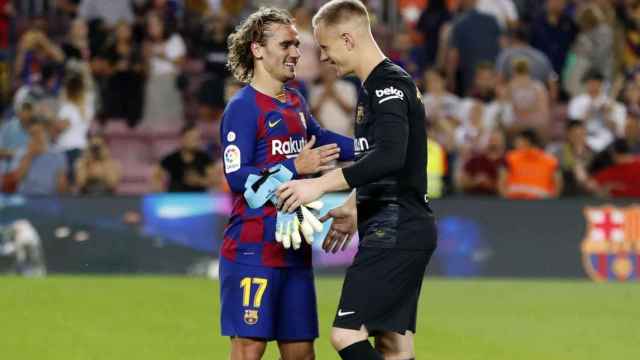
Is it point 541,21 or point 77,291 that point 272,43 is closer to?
point 77,291

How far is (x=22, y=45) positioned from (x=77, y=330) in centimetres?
739

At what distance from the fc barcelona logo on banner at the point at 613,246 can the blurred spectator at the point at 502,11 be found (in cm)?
382

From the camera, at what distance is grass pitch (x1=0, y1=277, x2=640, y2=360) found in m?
9.78

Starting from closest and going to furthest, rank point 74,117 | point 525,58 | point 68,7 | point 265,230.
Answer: point 265,230, point 74,117, point 525,58, point 68,7

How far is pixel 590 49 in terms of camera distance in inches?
682

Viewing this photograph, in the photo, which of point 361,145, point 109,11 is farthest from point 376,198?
point 109,11

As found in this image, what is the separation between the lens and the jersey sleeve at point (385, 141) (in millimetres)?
6043

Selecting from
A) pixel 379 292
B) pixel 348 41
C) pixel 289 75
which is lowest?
pixel 379 292

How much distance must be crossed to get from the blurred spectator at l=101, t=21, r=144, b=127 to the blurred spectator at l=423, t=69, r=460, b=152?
3.66 m

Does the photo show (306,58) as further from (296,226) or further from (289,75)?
(296,226)

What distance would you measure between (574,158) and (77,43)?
6507 millimetres

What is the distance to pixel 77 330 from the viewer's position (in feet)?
35.2

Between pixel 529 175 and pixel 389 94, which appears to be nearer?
pixel 389 94

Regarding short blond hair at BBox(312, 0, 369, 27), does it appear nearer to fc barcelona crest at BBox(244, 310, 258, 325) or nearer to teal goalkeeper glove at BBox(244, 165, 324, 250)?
teal goalkeeper glove at BBox(244, 165, 324, 250)
